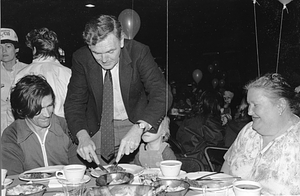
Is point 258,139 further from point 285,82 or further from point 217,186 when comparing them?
point 217,186

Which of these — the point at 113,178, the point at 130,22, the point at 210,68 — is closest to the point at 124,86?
the point at 130,22

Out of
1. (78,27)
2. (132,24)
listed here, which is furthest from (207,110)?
(78,27)

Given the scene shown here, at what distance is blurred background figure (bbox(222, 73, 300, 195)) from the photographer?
1.81 m

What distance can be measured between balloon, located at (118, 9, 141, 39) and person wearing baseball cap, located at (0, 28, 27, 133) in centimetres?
89

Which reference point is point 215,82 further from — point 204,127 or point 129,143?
point 129,143

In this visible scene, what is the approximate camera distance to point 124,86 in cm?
250

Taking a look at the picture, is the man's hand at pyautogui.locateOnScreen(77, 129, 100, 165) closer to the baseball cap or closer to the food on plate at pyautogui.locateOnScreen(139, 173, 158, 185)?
the food on plate at pyautogui.locateOnScreen(139, 173, 158, 185)

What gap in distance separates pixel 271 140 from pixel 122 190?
1.00 metres

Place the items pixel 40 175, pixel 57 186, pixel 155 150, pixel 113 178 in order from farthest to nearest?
1. pixel 155 150
2. pixel 40 175
3. pixel 57 186
4. pixel 113 178

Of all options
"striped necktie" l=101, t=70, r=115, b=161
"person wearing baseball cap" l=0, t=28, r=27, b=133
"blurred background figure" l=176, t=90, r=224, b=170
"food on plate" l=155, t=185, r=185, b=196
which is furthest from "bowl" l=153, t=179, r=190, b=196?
"blurred background figure" l=176, t=90, r=224, b=170

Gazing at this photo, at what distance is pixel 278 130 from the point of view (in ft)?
6.34

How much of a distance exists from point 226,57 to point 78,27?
239 cm

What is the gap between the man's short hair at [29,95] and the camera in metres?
2.48

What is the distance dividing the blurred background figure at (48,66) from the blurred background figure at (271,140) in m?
1.37
